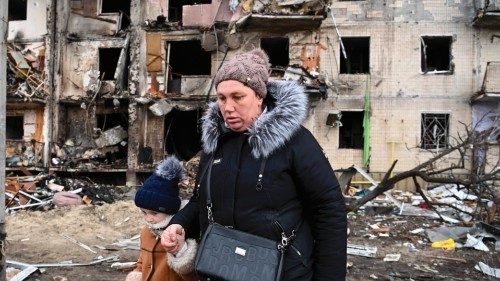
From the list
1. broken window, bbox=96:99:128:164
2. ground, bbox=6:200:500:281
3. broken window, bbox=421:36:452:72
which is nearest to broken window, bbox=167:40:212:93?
broken window, bbox=96:99:128:164

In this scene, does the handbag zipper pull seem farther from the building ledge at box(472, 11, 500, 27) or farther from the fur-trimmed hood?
the building ledge at box(472, 11, 500, 27)

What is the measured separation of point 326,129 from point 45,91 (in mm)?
12633

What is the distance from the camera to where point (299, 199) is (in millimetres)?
1881

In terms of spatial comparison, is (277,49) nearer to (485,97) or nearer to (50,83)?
(485,97)

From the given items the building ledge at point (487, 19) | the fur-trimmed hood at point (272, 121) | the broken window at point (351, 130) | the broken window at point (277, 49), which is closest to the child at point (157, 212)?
the fur-trimmed hood at point (272, 121)

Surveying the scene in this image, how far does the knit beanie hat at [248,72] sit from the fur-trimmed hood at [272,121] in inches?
3.5

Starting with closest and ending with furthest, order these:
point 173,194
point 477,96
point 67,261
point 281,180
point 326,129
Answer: point 281,180 → point 173,194 → point 67,261 → point 477,96 → point 326,129

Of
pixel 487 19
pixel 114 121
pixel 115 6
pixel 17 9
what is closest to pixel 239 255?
pixel 487 19

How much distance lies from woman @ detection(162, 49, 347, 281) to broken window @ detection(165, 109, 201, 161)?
17146 millimetres

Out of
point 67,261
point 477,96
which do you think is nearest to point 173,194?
point 67,261

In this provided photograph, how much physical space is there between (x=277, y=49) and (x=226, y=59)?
2.63 meters

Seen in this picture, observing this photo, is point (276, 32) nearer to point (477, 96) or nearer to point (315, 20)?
point (315, 20)

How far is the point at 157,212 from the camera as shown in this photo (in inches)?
107

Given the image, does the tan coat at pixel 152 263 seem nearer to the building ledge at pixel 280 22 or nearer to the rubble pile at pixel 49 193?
the rubble pile at pixel 49 193
